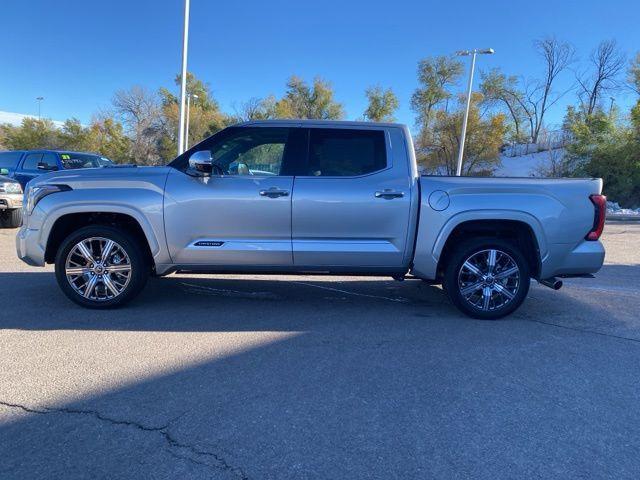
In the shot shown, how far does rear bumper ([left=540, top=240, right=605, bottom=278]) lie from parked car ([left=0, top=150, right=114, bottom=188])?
499 inches

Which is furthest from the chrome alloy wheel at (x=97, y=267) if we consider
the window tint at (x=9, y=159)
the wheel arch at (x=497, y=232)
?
the window tint at (x=9, y=159)

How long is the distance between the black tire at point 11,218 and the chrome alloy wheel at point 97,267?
796 cm

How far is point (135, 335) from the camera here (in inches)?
176

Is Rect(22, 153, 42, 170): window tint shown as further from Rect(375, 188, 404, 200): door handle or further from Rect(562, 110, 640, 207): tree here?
Rect(562, 110, 640, 207): tree

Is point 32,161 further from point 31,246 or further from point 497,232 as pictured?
point 497,232

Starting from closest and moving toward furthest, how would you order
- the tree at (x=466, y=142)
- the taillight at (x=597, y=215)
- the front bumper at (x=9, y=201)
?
1. the taillight at (x=597, y=215)
2. the front bumper at (x=9, y=201)
3. the tree at (x=466, y=142)

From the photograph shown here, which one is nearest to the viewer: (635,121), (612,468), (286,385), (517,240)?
(612,468)

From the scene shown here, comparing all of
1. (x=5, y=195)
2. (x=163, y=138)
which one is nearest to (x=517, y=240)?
(x=5, y=195)

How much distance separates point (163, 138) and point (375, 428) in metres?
51.5

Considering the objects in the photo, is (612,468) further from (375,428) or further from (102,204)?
(102,204)

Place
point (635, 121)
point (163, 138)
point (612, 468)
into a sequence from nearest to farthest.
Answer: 1. point (612, 468)
2. point (635, 121)
3. point (163, 138)

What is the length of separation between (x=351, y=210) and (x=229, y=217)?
1.27 metres

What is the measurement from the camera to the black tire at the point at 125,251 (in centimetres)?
504

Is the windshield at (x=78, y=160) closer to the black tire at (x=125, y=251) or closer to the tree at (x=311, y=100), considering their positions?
the black tire at (x=125, y=251)
